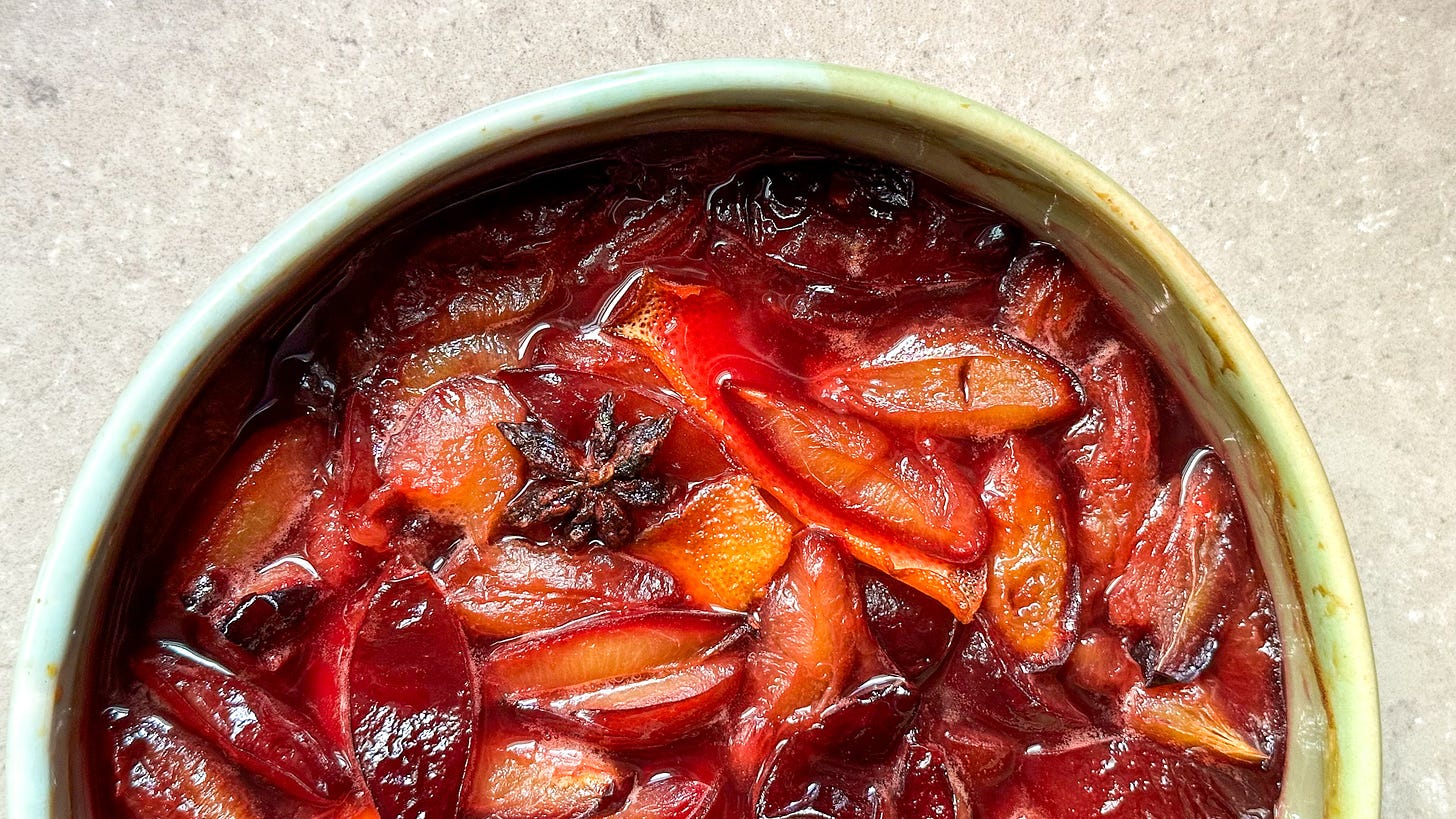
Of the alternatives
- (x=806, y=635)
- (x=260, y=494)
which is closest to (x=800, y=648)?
(x=806, y=635)

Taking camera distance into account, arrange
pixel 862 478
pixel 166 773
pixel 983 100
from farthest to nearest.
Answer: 1. pixel 983 100
2. pixel 862 478
3. pixel 166 773

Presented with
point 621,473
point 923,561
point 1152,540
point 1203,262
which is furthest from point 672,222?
point 1203,262

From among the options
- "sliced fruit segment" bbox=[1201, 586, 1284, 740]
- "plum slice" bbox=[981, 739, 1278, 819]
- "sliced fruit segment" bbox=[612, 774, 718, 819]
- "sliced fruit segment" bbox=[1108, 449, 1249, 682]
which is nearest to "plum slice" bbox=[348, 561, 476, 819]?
"sliced fruit segment" bbox=[612, 774, 718, 819]

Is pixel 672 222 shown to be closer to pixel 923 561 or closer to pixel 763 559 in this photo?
pixel 763 559

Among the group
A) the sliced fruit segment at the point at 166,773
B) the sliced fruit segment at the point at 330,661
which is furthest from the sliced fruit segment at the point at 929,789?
the sliced fruit segment at the point at 166,773

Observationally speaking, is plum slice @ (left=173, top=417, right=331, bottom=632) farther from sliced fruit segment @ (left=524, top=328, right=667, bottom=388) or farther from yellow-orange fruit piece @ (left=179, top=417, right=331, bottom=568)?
sliced fruit segment @ (left=524, top=328, right=667, bottom=388)

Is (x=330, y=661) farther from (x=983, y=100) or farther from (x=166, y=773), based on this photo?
(x=983, y=100)
